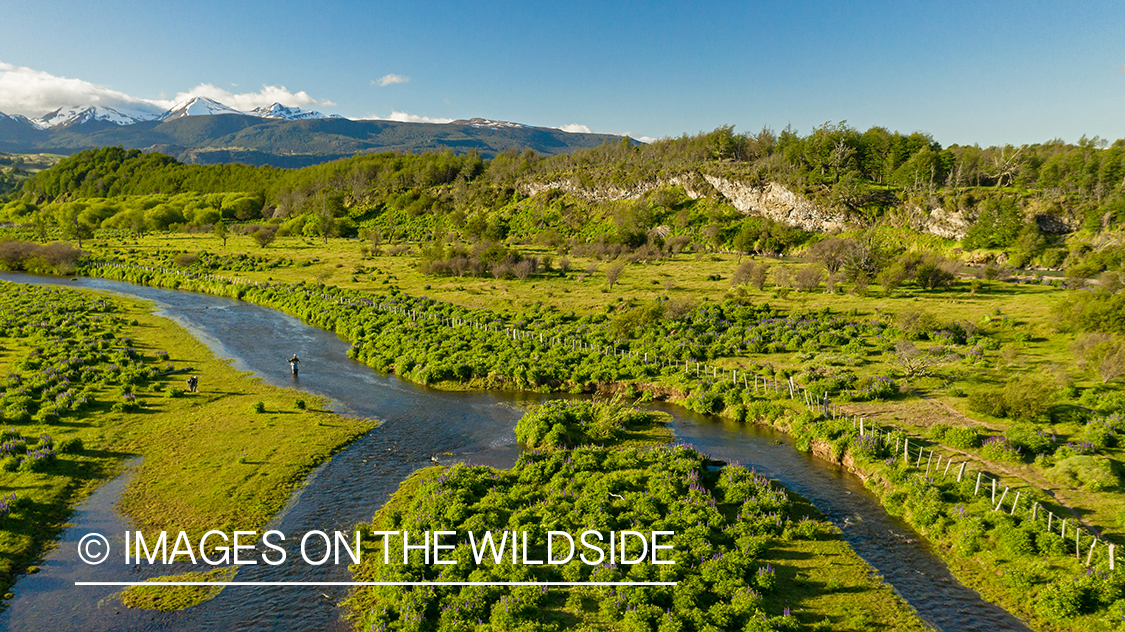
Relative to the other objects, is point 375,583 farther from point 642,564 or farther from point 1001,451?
point 1001,451

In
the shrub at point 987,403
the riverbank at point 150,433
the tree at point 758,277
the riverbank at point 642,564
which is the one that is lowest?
the riverbank at point 150,433

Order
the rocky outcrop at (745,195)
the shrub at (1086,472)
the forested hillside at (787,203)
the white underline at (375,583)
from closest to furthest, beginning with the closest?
the white underline at (375,583) → the shrub at (1086,472) → the forested hillside at (787,203) → the rocky outcrop at (745,195)

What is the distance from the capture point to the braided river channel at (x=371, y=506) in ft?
59.8

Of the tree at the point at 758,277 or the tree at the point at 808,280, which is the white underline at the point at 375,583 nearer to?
the tree at the point at 808,280

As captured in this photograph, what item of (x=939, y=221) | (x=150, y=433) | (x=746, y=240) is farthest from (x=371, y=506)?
(x=939, y=221)

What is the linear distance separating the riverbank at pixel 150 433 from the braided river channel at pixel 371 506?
109 cm

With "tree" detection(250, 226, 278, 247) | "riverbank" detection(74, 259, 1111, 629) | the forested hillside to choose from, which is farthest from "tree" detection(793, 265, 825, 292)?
"tree" detection(250, 226, 278, 247)

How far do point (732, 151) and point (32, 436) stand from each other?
195 m

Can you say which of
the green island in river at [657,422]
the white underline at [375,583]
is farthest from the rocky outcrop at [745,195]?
the white underline at [375,583]

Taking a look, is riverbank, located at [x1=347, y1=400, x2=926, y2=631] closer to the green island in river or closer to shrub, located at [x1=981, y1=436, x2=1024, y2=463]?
the green island in river

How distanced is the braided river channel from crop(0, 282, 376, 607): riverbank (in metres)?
1.09

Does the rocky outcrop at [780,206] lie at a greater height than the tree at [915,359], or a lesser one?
greater

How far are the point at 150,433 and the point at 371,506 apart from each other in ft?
55.3

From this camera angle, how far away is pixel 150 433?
32000 mm
